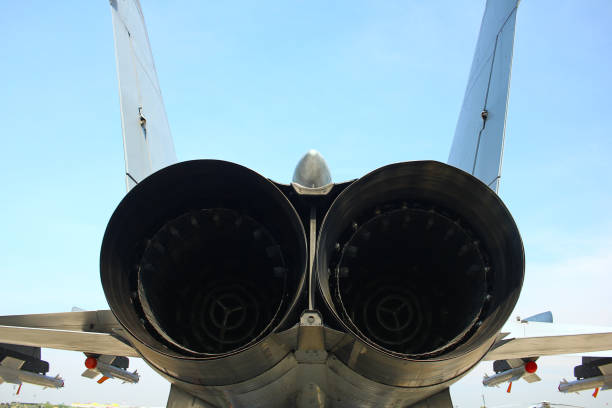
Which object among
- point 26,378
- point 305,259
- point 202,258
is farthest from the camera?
point 26,378

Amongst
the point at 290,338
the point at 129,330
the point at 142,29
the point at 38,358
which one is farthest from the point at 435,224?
the point at 38,358

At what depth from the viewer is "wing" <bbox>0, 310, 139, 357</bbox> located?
3328 millimetres

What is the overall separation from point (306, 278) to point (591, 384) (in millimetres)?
4221

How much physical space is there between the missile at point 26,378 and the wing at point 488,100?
489 cm

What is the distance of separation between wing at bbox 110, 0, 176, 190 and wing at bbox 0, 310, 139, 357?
1200mm

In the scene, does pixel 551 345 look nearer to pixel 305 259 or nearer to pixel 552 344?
pixel 552 344

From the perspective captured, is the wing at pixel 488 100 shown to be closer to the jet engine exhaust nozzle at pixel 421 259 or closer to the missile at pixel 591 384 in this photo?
the jet engine exhaust nozzle at pixel 421 259

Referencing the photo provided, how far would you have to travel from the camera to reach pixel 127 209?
2732 mm

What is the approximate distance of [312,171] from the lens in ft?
12.4

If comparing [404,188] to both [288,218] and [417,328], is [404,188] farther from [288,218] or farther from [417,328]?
[417,328]

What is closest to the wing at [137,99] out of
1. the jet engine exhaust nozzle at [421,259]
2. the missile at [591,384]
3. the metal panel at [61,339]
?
the metal panel at [61,339]

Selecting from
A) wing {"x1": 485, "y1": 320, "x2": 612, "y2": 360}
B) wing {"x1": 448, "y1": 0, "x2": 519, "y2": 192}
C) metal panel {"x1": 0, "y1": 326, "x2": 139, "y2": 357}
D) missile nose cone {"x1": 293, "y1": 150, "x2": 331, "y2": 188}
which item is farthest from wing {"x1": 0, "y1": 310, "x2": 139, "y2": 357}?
wing {"x1": 448, "y1": 0, "x2": 519, "y2": 192}

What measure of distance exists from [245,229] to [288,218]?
674 millimetres

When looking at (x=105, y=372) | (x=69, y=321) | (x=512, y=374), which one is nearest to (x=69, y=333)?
(x=69, y=321)
